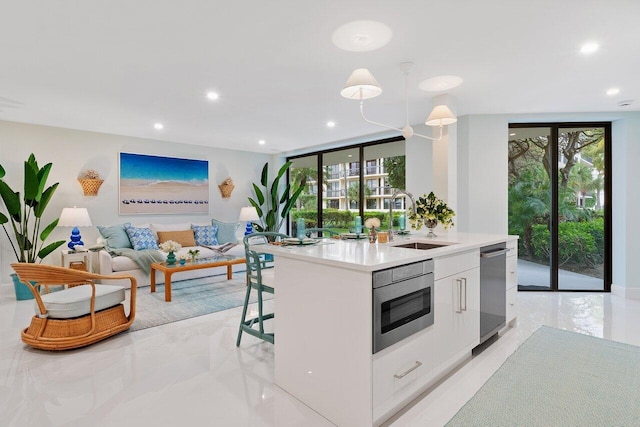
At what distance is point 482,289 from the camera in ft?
8.95

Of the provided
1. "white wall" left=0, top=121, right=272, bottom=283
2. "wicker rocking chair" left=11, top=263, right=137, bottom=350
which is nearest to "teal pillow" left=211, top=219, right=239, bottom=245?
"white wall" left=0, top=121, right=272, bottom=283

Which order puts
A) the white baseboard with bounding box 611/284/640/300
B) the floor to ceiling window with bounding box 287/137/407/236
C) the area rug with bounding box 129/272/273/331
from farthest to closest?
the floor to ceiling window with bounding box 287/137/407/236, the white baseboard with bounding box 611/284/640/300, the area rug with bounding box 129/272/273/331

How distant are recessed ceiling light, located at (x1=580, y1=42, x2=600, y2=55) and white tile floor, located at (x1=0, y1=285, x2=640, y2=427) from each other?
7.76 feet

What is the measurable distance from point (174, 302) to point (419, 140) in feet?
12.7

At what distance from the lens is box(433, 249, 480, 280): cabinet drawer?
2234 millimetres

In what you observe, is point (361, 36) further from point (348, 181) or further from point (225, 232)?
point (225, 232)

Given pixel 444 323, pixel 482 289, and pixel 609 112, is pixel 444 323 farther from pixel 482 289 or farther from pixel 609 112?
pixel 609 112

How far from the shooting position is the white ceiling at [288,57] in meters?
2.10

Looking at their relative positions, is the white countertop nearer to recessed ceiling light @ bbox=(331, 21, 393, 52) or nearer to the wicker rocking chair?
recessed ceiling light @ bbox=(331, 21, 393, 52)

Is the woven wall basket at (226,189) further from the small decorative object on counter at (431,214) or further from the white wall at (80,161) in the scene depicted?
the small decorative object on counter at (431,214)

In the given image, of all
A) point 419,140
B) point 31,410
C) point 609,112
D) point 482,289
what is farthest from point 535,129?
point 31,410

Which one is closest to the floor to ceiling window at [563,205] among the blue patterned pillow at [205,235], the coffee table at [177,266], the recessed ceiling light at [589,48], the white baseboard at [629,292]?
the white baseboard at [629,292]

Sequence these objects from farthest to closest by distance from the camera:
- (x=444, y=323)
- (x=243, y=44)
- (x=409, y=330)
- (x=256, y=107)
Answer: (x=256, y=107) < (x=243, y=44) < (x=444, y=323) < (x=409, y=330)

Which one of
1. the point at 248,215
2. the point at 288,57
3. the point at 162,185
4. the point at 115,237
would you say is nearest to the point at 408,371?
the point at 288,57
